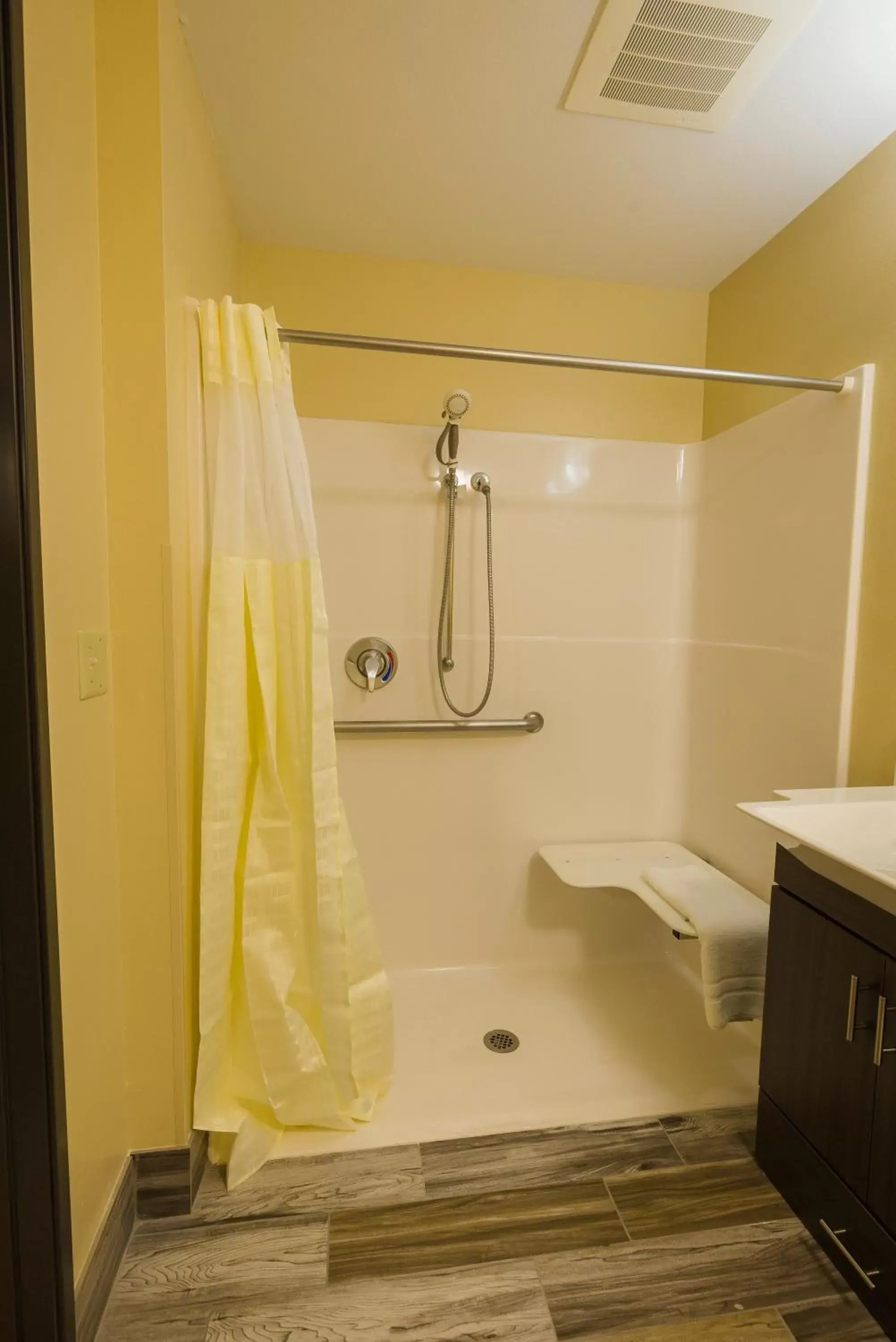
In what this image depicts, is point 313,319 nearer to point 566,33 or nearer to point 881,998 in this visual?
point 566,33

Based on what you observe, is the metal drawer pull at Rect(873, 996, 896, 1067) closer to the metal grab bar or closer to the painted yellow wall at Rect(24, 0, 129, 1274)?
the metal grab bar

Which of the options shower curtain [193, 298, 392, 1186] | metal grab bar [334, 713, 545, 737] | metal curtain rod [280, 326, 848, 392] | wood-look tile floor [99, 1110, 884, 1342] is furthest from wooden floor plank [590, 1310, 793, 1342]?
metal curtain rod [280, 326, 848, 392]

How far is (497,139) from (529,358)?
0.59 meters

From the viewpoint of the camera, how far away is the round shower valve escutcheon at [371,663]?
6.12 feet

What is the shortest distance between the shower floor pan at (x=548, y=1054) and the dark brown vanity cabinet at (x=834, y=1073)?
0.30 m

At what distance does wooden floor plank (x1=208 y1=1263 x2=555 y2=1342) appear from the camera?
1010mm

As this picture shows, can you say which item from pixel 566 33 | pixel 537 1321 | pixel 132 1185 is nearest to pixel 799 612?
pixel 566 33

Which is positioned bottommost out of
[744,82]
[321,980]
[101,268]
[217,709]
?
[321,980]

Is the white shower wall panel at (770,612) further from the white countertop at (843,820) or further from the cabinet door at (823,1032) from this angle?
the cabinet door at (823,1032)

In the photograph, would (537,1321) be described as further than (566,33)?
No

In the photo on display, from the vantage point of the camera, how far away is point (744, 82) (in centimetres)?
123

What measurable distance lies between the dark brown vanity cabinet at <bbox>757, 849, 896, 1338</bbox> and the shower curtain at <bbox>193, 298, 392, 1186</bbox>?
92 centimetres

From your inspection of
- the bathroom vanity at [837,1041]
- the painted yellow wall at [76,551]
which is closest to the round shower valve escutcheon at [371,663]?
the painted yellow wall at [76,551]

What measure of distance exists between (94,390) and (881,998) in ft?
5.50
